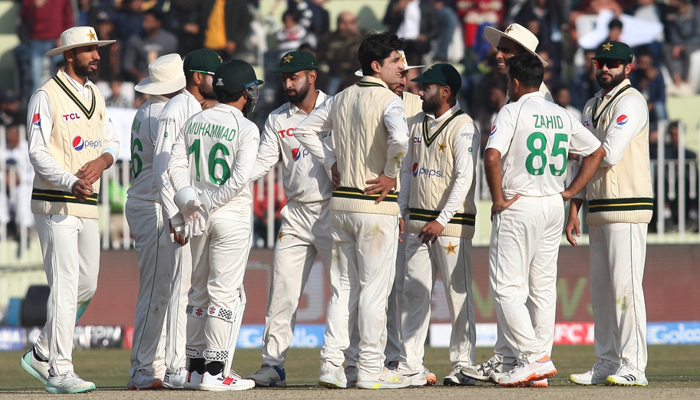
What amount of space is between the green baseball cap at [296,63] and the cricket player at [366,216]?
0.51 meters

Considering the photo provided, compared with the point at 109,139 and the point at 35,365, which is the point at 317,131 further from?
the point at 35,365

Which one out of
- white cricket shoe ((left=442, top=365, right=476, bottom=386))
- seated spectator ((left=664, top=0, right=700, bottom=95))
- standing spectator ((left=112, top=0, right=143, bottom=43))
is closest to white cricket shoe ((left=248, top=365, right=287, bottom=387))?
white cricket shoe ((left=442, top=365, right=476, bottom=386))

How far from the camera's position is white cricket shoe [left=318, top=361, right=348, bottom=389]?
7.21m

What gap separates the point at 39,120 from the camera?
23.6 feet

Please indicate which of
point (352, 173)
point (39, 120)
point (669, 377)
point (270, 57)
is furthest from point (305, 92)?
point (270, 57)

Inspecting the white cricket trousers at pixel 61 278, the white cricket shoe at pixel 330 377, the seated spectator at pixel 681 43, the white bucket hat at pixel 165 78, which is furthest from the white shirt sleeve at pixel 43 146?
the seated spectator at pixel 681 43

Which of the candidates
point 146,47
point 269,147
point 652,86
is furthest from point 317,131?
point 146,47

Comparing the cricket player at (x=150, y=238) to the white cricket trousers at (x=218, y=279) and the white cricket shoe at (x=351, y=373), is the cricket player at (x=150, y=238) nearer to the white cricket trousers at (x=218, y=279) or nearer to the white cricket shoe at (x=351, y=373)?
the white cricket trousers at (x=218, y=279)

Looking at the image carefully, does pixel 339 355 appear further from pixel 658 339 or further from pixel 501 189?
pixel 658 339

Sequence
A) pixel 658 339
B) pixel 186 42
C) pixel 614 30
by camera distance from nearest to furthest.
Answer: pixel 658 339, pixel 614 30, pixel 186 42

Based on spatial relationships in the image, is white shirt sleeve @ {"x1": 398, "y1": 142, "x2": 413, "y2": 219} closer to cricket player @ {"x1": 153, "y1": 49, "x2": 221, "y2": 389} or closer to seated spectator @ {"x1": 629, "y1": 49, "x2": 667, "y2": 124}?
cricket player @ {"x1": 153, "y1": 49, "x2": 221, "y2": 389}

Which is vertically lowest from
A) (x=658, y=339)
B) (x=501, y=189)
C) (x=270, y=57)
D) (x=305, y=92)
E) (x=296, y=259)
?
(x=658, y=339)

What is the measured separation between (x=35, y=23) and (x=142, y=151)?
10200 millimetres

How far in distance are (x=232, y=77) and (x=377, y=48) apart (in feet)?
3.65
